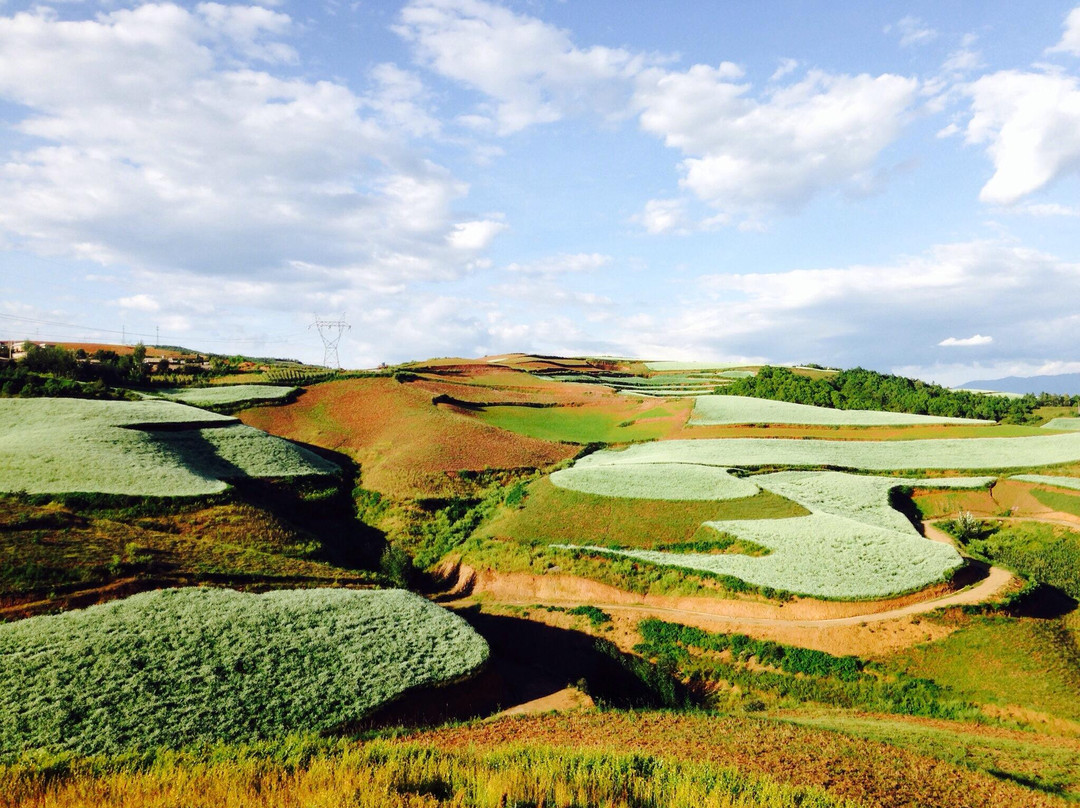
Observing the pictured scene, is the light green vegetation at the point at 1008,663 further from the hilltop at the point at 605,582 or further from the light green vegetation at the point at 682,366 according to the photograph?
the light green vegetation at the point at 682,366

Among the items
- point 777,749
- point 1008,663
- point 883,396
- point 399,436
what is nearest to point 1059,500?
point 1008,663

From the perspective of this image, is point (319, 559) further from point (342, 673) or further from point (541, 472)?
point (541, 472)

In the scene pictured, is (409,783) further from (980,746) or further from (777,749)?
(980,746)

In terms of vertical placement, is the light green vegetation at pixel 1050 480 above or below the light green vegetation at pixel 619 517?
above

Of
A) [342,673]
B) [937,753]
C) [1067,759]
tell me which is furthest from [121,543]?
[1067,759]

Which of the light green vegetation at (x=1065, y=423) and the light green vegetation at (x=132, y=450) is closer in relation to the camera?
the light green vegetation at (x=132, y=450)

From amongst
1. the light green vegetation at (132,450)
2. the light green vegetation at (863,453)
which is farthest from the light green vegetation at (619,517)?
the light green vegetation at (132,450)
